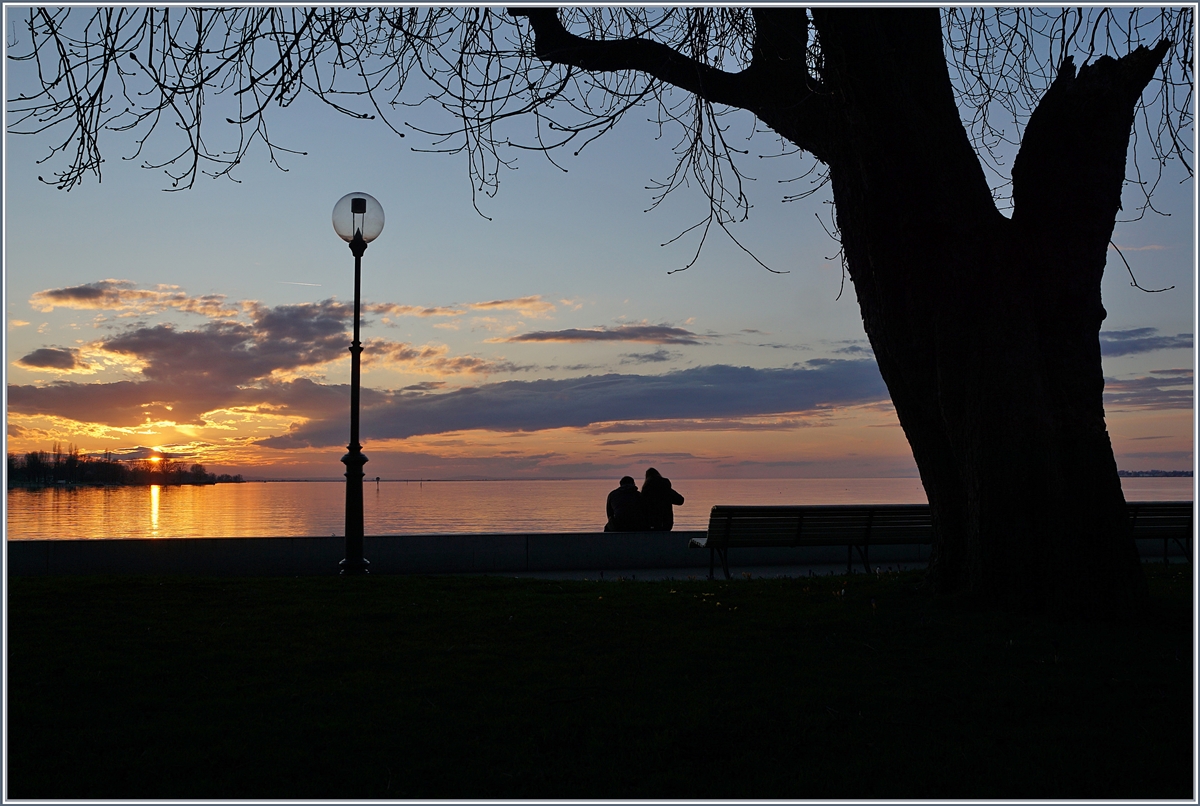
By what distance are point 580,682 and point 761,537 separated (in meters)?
6.76

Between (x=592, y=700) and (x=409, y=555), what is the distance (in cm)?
769

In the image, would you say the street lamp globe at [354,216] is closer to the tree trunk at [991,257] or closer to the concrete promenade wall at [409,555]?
the concrete promenade wall at [409,555]

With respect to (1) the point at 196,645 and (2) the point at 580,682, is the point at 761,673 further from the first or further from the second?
(1) the point at 196,645

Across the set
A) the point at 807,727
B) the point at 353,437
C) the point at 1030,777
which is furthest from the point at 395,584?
the point at 1030,777

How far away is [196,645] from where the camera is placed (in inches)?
Result: 229

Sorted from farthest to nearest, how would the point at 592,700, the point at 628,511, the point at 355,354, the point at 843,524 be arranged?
the point at 628,511
the point at 843,524
the point at 355,354
the point at 592,700

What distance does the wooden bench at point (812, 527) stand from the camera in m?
11.1

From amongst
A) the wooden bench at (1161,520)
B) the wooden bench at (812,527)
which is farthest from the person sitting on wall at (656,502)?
the wooden bench at (1161,520)

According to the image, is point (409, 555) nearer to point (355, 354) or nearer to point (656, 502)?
point (355, 354)

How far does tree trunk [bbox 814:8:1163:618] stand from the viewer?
21.9 feet

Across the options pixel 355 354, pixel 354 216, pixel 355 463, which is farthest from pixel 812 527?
pixel 354 216

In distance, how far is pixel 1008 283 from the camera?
6.86 metres

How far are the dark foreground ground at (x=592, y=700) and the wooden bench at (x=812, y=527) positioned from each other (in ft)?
12.0

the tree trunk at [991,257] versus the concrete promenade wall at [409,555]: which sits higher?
the tree trunk at [991,257]
